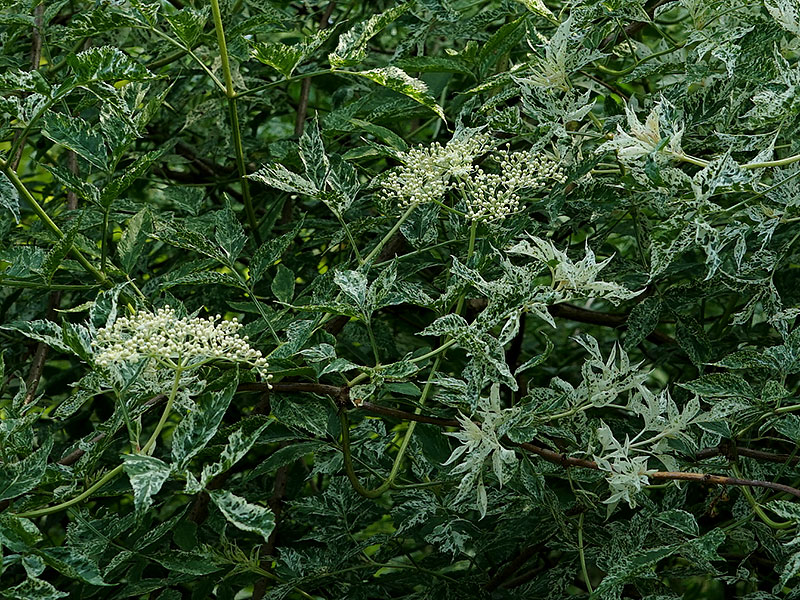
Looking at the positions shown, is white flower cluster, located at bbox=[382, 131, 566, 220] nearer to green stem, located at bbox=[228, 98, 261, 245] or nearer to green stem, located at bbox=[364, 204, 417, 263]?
green stem, located at bbox=[364, 204, 417, 263]

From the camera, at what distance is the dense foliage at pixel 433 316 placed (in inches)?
34.2

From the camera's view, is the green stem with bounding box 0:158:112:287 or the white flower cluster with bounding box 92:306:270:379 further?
the green stem with bounding box 0:158:112:287

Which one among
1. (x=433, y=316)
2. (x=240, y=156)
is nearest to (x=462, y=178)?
(x=240, y=156)

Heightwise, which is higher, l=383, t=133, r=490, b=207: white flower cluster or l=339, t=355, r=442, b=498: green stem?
l=383, t=133, r=490, b=207: white flower cluster

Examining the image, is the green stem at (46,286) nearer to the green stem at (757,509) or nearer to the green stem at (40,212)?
the green stem at (40,212)

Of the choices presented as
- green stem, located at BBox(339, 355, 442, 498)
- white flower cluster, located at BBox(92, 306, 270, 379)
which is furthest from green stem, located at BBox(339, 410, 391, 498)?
white flower cluster, located at BBox(92, 306, 270, 379)

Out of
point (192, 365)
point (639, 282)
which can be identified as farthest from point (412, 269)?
point (192, 365)

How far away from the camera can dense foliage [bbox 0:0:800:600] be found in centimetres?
87

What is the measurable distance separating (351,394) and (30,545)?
0.30m

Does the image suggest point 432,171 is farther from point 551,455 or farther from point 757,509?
point 757,509

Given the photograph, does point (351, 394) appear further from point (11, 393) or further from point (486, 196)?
point (11, 393)

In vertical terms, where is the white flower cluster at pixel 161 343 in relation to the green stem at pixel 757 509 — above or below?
above

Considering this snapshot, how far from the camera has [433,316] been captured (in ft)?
4.96

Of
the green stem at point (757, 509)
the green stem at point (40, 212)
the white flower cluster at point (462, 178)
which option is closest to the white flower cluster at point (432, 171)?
the white flower cluster at point (462, 178)
